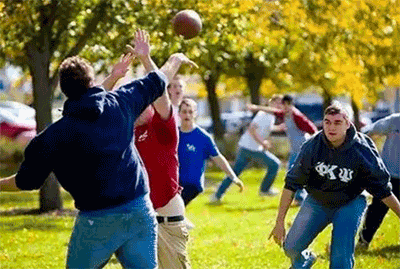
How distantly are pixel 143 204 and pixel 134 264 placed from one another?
382mm

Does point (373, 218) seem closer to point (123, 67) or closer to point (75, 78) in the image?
point (123, 67)

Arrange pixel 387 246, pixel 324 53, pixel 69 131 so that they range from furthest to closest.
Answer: pixel 324 53 < pixel 387 246 < pixel 69 131

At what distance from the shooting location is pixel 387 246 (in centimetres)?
1257

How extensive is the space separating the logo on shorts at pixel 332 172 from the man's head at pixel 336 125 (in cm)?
18

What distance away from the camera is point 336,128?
8.57 metres

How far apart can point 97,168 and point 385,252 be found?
6160mm

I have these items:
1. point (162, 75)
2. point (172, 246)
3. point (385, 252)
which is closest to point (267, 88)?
point (385, 252)

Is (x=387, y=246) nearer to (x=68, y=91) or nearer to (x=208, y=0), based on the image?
(x=208, y=0)

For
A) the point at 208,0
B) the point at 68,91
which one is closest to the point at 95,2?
the point at 208,0

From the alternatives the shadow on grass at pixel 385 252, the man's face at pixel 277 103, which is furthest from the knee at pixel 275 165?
the shadow on grass at pixel 385 252

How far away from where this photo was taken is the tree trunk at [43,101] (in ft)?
57.8

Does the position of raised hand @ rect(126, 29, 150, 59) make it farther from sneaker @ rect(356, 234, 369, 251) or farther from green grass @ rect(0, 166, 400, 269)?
sneaker @ rect(356, 234, 369, 251)

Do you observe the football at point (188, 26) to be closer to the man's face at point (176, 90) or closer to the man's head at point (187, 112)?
the man's face at point (176, 90)

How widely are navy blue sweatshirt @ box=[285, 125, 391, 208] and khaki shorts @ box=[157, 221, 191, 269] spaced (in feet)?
3.21
